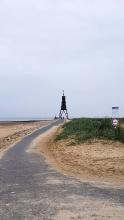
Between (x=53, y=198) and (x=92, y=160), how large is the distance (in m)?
8.79

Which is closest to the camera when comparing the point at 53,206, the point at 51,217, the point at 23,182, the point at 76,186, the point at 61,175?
the point at 51,217

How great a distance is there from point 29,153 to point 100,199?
41.6 feet

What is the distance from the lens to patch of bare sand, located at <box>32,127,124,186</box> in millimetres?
15034

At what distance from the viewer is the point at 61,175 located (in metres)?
14.8

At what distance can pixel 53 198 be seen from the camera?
428 inches

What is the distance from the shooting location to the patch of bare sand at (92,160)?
15.0m

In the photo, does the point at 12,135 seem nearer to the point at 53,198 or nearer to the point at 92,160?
the point at 92,160

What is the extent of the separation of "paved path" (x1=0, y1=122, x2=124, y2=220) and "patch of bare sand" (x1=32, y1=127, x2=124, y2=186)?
1.12m

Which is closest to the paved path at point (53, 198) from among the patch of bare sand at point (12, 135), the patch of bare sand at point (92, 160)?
the patch of bare sand at point (92, 160)

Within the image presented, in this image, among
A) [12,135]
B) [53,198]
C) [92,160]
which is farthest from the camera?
[12,135]

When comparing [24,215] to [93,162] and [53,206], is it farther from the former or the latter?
[93,162]

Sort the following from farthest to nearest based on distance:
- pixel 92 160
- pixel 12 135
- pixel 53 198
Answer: pixel 12 135
pixel 92 160
pixel 53 198

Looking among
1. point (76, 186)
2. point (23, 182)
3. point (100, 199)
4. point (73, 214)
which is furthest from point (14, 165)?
point (73, 214)

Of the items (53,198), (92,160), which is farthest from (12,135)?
(53,198)
